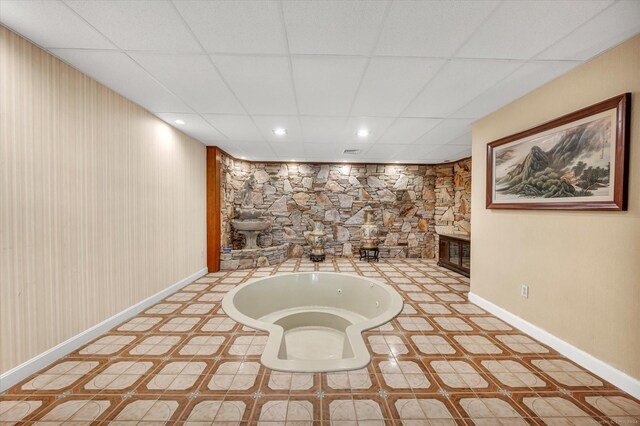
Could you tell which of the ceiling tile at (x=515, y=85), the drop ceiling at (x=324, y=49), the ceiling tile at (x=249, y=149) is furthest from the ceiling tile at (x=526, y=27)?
the ceiling tile at (x=249, y=149)

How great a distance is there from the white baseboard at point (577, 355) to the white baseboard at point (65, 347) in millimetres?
4145

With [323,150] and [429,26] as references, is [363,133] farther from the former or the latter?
[429,26]

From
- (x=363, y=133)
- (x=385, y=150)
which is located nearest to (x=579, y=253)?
(x=363, y=133)

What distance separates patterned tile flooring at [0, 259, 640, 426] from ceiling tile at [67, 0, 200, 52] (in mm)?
2406

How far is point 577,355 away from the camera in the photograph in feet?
6.43

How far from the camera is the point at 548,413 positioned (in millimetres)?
1477

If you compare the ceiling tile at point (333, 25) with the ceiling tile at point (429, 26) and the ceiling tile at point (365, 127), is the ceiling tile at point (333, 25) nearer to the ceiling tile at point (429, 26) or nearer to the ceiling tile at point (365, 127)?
the ceiling tile at point (429, 26)

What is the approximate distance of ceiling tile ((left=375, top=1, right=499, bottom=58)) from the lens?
1.41 metres

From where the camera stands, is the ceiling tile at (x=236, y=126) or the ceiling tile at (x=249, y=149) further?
the ceiling tile at (x=249, y=149)

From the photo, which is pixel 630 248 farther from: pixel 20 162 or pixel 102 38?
pixel 20 162

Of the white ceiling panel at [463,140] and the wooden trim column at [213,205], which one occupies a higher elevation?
the white ceiling panel at [463,140]

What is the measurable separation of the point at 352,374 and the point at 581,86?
2.91m

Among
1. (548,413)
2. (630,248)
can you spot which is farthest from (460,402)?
(630,248)

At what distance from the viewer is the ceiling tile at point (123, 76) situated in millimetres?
1913
